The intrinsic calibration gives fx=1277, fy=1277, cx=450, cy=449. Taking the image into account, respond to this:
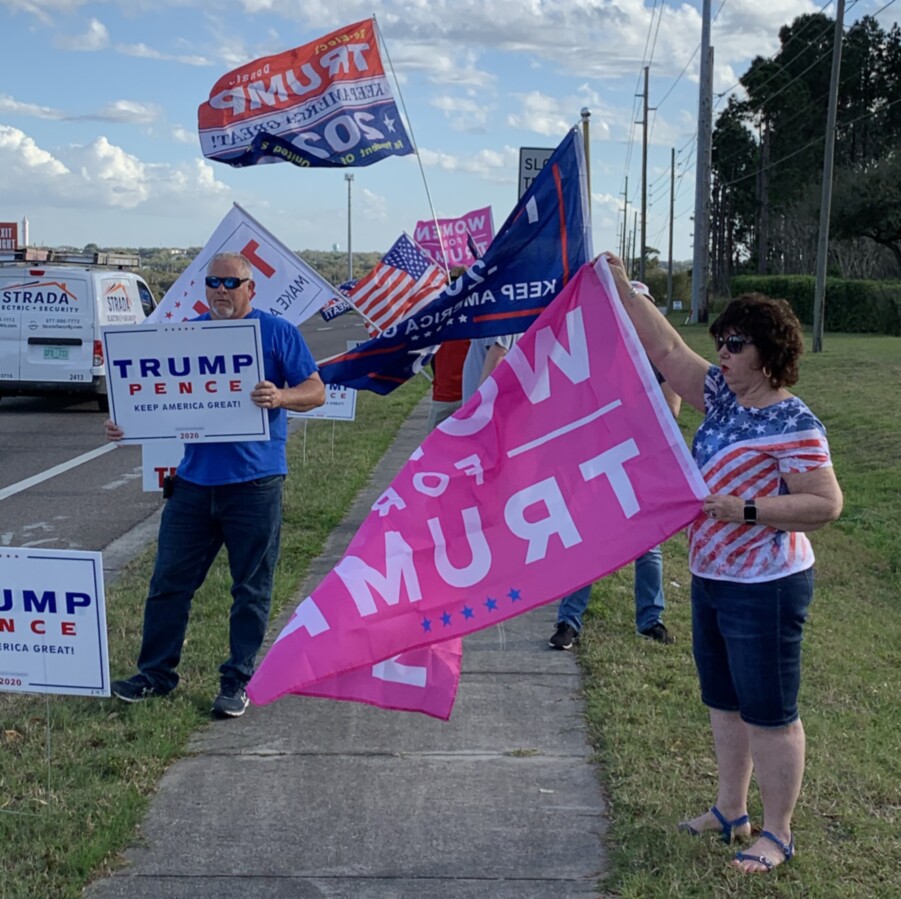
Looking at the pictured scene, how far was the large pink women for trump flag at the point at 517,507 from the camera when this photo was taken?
12.3ft

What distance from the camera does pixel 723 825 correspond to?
4152mm

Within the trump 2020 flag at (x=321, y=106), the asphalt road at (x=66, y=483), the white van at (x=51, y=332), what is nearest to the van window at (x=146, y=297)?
the white van at (x=51, y=332)

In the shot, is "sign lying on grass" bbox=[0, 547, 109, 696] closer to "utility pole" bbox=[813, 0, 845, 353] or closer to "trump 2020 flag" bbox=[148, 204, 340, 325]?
"trump 2020 flag" bbox=[148, 204, 340, 325]

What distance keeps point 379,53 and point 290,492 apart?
376cm

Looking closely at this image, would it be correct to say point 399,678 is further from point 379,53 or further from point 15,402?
point 15,402

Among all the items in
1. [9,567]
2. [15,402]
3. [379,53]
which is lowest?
[15,402]

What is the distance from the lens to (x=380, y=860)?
13.2ft

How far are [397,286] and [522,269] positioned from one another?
925cm

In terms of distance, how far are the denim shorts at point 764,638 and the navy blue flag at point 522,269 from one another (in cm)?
155

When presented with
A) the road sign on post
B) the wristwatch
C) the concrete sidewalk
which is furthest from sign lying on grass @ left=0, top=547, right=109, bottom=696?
the road sign on post

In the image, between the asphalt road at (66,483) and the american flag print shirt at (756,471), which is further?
the asphalt road at (66,483)

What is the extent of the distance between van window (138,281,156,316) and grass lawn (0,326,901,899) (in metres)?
12.1

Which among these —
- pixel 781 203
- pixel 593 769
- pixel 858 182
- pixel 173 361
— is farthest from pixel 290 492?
pixel 781 203

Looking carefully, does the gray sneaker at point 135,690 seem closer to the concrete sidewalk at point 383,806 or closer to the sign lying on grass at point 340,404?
the concrete sidewalk at point 383,806
